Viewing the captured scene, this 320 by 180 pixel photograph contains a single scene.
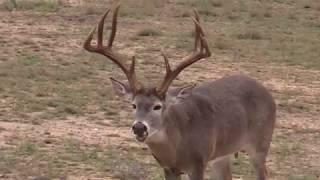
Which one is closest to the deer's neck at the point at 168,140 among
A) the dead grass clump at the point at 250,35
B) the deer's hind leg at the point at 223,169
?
the deer's hind leg at the point at 223,169

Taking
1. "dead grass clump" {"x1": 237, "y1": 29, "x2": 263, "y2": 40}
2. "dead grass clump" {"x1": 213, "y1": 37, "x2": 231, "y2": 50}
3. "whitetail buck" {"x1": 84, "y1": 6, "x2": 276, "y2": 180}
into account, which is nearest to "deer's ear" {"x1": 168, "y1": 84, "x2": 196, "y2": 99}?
"whitetail buck" {"x1": 84, "y1": 6, "x2": 276, "y2": 180}

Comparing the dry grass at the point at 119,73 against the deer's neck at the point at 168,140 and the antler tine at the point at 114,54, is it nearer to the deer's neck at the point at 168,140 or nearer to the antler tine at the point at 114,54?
the deer's neck at the point at 168,140

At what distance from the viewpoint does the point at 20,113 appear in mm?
13523

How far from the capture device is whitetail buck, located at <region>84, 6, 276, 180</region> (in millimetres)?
8930

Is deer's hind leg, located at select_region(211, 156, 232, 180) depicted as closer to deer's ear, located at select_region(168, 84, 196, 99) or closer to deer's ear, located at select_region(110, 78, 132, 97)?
deer's ear, located at select_region(168, 84, 196, 99)

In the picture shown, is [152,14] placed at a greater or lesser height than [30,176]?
lesser

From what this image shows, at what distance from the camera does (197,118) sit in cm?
946

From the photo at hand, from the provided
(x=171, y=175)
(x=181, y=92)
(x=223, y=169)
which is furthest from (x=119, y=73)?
(x=181, y=92)

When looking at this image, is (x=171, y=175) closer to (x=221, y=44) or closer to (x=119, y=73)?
(x=119, y=73)

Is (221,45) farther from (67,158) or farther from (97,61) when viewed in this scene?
(67,158)

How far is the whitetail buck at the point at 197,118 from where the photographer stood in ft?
29.3

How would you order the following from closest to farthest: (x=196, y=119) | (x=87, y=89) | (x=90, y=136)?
(x=196, y=119) < (x=90, y=136) < (x=87, y=89)

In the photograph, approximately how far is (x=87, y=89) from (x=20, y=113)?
2.06 metres

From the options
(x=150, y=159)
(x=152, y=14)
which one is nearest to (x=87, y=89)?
(x=150, y=159)
